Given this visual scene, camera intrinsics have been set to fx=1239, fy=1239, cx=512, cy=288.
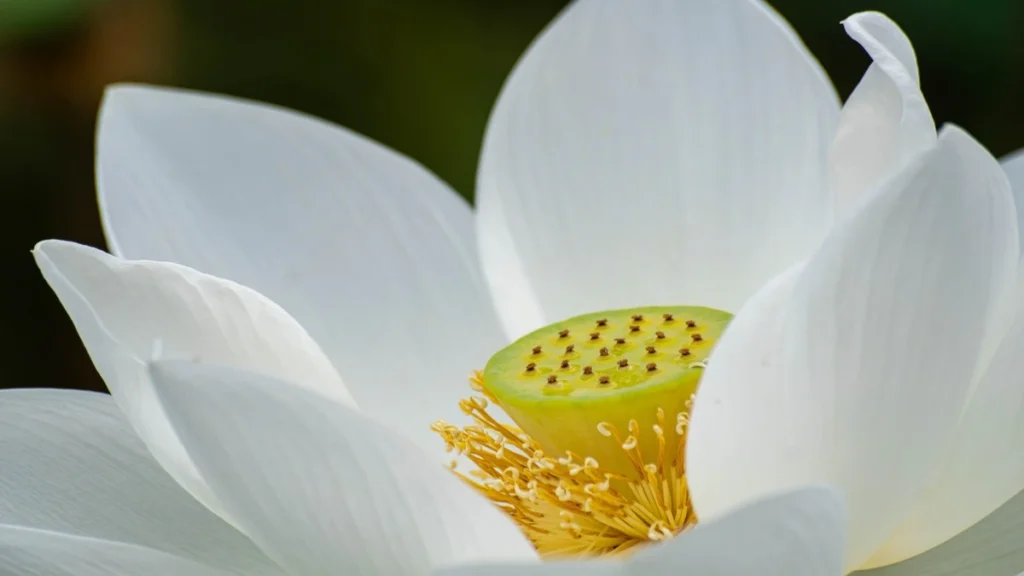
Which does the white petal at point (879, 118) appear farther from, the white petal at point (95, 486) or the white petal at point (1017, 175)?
the white petal at point (95, 486)

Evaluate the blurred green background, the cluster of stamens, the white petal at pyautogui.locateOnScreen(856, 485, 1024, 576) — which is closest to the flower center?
the cluster of stamens

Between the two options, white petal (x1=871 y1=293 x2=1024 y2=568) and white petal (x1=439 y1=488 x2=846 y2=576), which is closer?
white petal (x1=439 y1=488 x2=846 y2=576)

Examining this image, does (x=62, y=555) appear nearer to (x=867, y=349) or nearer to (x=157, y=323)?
(x=157, y=323)

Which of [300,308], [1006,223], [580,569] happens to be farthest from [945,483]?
[300,308]

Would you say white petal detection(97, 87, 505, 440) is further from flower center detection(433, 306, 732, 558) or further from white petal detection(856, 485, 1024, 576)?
white petal detection(856, 485, 1024, 576)

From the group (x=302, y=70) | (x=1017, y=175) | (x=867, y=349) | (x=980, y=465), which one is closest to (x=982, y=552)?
(x=980, y=465)

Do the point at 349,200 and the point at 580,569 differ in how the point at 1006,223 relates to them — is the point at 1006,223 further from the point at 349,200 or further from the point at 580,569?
the point at 349,200

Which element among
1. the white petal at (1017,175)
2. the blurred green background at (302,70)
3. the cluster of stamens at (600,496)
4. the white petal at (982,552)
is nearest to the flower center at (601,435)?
the cluster of stamens at (600,496)
